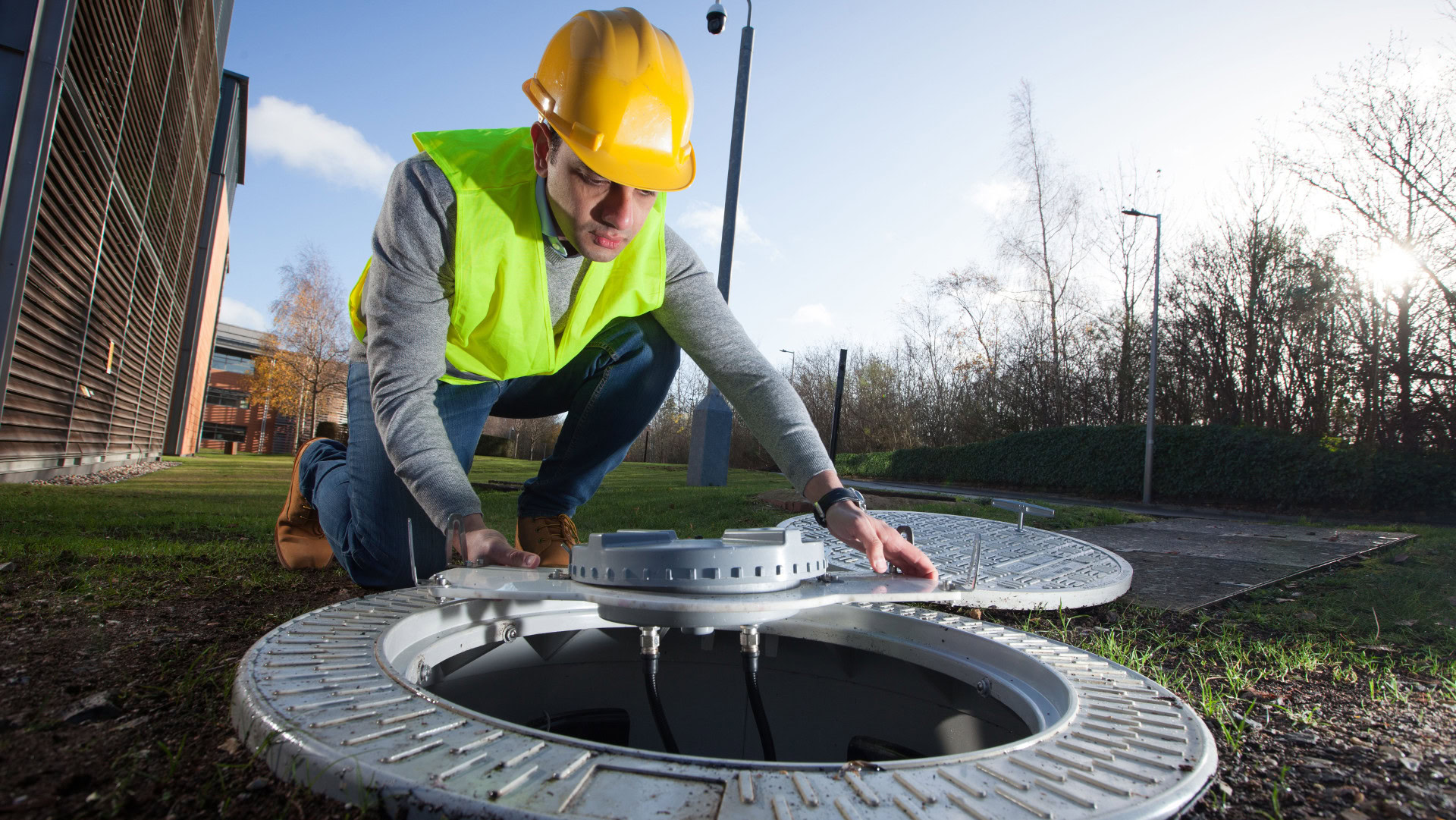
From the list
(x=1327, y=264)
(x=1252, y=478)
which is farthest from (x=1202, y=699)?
(x=1327, y=264)

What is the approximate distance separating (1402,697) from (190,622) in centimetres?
237

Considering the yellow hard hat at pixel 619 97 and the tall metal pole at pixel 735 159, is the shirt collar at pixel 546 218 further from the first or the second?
the tall metal pole at pixel 735 159

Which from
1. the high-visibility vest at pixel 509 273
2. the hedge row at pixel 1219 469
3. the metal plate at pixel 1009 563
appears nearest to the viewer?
the high-visibility vest at pixel 509 273

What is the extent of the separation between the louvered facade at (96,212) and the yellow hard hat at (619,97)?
4.79 meters

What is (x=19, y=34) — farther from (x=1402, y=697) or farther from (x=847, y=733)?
(x=1402, y=697)

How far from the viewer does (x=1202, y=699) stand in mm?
1220

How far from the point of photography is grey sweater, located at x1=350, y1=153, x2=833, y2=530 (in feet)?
5.05

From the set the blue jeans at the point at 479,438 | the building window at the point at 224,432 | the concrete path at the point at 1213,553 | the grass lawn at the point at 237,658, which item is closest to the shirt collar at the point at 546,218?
the blue jeans at the point at 479,438

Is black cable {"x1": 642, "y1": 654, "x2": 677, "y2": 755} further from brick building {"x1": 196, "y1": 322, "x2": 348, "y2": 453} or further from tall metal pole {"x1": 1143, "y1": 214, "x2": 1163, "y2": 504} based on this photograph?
brick building {"x1": 196, "y1": 322, "x2": 348, "y2": 453}

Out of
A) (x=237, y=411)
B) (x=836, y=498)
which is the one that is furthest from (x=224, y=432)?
(x=836, y=498)

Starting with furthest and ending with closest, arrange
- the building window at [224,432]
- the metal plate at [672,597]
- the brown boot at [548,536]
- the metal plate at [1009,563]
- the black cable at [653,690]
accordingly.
Result: 1. the building window at [224,432]
2. the brown boot at [548,536]
3. the metal plate at [1009,563]
4. the black cable at [653,690]
5. the metal plate at [672,597]

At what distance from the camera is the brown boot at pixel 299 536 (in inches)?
93.2

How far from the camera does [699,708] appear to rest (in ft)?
5.37

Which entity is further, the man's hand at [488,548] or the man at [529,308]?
the man at [529,308]
